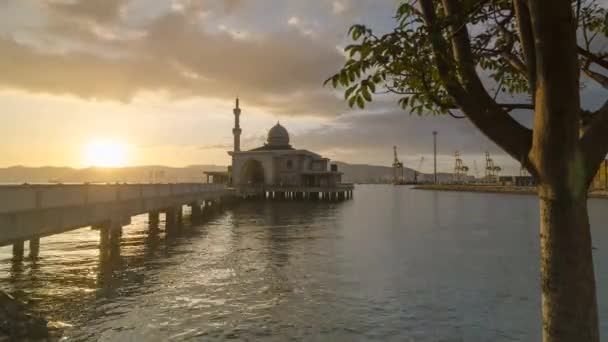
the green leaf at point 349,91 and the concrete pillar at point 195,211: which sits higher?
the green leaf at point 349,91

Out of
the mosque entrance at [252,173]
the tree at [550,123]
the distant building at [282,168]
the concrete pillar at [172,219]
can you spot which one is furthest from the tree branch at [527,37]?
the mosque entrance at [252,173]

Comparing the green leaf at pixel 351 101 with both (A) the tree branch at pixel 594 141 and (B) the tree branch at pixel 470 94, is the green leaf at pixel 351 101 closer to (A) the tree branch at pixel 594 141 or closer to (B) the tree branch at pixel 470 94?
(B) the tree branch at pixel 470 94

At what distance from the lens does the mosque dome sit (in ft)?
291

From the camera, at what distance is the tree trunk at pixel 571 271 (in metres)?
3.43

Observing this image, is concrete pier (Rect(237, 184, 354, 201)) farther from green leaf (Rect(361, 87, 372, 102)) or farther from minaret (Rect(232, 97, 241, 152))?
green leaf (Rect(361, 87, 372, 102))

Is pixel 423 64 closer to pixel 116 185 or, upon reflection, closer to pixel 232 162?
pixel 116 185

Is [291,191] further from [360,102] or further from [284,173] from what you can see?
[360,102]

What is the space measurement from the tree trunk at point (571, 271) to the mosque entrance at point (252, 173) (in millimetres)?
77918

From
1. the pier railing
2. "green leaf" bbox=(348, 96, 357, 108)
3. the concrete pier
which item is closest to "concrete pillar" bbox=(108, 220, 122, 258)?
the pier railing

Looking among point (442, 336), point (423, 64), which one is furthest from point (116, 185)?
point (423, 64)

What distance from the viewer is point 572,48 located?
325 cm

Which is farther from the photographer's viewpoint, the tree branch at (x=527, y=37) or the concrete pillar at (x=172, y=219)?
the concrete pillar at (x=172, y=219)

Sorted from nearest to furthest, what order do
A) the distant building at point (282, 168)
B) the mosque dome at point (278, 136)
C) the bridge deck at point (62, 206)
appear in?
the bridge deck at point (62, 206)
the distant building at point (282, 168)
the mosque dome at point (278, 136)

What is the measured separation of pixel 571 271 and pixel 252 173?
3520 inches
